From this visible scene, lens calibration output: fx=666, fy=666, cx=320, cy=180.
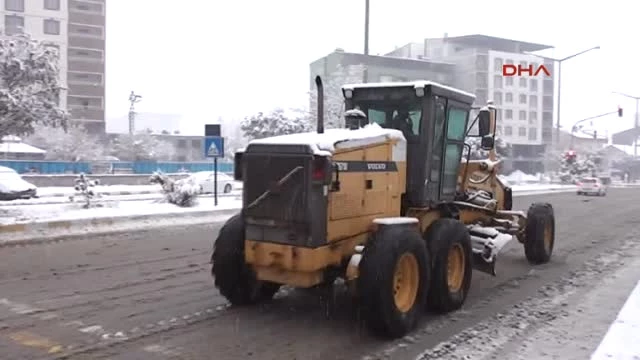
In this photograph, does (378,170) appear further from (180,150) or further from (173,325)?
(180,150)

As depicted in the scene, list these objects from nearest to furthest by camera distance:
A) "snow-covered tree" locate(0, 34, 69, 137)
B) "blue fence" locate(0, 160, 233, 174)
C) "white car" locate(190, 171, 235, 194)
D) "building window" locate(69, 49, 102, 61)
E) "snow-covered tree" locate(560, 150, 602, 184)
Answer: "snow-covered tree" locate(0, 34, 69, 137) → "white car" locate(190, 171, 235, 194) → "blue fence" locate(0, 160, 233, 174) → "snow-covered tree" locate(560, 150, 602, 184) → "building window" locate(69, 49, 102, 61)

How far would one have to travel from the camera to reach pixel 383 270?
661 centimetres

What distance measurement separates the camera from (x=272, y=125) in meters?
34.4

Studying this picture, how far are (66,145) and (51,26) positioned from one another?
23.6 metres

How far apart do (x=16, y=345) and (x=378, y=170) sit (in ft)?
13.3

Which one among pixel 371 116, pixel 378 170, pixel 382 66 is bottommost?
pixel 378 170

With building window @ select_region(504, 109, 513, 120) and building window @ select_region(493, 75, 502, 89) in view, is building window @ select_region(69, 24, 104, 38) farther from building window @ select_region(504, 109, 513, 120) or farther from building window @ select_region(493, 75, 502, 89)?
building window @ select_region(504, 109, 513, 120)

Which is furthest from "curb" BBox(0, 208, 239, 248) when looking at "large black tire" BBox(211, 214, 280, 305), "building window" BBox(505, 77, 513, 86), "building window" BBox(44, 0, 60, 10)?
"building window" BBox(505, 77, 513, 86)

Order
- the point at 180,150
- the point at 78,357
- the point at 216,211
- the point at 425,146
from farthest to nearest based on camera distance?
the point at 180,150 < the point at 216,211 < the point at 425,146 < the point at 78,357

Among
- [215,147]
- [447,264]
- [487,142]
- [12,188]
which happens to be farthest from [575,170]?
[447,264]

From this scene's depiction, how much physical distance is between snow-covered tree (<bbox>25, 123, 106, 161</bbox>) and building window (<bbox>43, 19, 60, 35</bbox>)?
57.0 ft

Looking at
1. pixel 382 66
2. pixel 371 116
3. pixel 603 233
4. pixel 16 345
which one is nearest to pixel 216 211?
pixel 603 233

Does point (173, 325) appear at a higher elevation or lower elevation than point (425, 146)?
lower

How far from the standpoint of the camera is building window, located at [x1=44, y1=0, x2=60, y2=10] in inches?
3430
